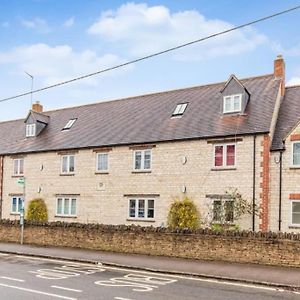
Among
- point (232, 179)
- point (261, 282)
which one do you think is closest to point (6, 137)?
point (232, 179)

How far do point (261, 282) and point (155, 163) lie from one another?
14139 mm

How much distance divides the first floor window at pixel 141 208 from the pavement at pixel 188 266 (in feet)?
20.5

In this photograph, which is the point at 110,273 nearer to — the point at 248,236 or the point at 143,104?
the point at 248,236

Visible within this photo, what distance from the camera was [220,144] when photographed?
2497cm

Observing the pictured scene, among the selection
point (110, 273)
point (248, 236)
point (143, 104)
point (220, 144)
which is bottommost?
point (110, 273)

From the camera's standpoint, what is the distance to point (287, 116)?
25344 mm

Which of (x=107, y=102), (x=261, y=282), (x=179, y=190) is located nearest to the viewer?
(x=261, y=282)

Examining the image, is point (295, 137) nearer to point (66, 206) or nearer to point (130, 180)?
point (130, 180)

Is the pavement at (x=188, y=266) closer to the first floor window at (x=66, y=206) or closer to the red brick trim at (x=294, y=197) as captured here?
the red brick trim at (x=294, y=197)

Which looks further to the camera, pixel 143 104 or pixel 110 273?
pixel 143 104

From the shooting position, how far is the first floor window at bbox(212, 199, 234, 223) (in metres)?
23.9

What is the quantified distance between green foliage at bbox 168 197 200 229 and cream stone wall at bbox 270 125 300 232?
4152 millimetres

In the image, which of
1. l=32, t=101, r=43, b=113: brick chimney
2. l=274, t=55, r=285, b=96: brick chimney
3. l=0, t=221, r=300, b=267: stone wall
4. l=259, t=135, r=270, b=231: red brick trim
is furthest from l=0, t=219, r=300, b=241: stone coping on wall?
l=32, t=101, r=43, b=113: brick chimney

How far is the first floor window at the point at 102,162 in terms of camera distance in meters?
29.3
